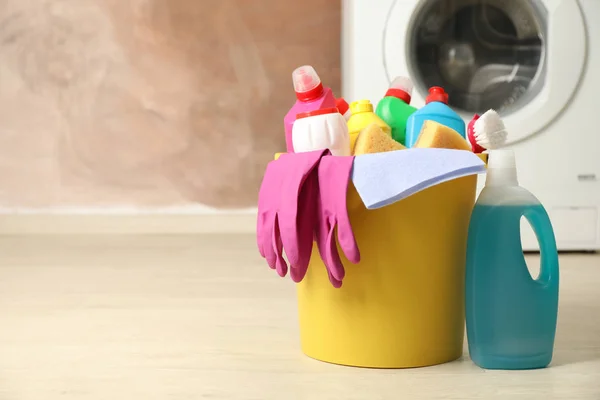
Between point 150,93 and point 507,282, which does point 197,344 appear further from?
point 150,93

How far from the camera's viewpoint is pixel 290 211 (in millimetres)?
686

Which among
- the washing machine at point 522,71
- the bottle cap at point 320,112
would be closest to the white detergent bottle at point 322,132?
the bottle cap at point 320,112

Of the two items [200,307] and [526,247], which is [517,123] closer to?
[526,247]

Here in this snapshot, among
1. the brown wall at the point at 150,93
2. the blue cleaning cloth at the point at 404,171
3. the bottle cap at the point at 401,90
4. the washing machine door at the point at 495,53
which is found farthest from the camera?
the brown wall at the point at 150,93

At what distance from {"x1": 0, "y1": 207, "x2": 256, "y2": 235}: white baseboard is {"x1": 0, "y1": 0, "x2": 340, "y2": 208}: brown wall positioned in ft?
0.13

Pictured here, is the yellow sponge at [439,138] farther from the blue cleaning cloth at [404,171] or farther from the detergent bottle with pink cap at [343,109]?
the detergent bottle with pink cap at [343,109]

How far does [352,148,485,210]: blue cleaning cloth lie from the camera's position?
651 millimetres

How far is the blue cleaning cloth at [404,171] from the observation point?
25.6 inches

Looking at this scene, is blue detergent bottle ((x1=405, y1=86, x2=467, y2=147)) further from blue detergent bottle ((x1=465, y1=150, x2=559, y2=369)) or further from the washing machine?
the washing machine

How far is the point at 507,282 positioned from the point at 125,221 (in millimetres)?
1675

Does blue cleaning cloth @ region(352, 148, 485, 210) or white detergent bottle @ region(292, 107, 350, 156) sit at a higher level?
white detergent bottle @ region(292, 107, 350, 156)

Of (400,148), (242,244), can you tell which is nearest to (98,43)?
(242,244)

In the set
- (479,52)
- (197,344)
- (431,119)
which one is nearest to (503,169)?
(431,119)

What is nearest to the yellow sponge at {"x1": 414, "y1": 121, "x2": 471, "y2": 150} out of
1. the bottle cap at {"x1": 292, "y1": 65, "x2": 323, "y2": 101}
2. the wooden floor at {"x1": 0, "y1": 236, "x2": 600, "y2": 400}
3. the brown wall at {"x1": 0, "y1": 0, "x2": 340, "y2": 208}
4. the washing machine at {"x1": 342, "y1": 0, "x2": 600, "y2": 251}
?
the bottle cap at {"x1": 292, "y1": 65, "x2": 323, "y2": 101}
